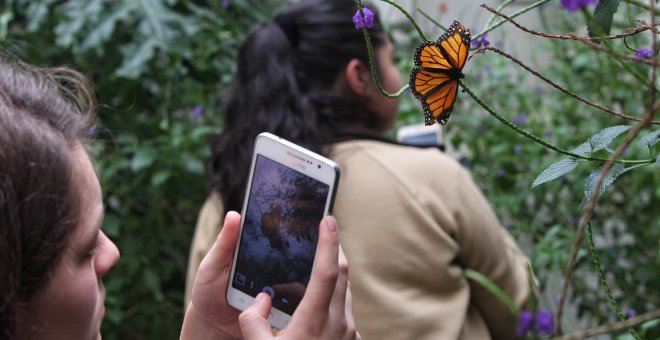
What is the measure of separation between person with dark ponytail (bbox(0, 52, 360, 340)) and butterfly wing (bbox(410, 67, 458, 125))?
207mm

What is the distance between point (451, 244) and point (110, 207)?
1.20 meters

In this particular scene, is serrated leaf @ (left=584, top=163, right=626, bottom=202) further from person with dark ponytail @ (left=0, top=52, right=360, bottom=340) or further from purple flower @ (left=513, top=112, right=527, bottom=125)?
purple flower @ (left=513, top=112, right=527, bottom=125)

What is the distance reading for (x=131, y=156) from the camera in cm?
261

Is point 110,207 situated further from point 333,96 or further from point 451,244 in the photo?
point 451,244

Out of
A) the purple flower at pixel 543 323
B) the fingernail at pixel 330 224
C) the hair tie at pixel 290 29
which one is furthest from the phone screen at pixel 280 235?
the hair tie at pixel 290 29

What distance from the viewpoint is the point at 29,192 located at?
2.45ft

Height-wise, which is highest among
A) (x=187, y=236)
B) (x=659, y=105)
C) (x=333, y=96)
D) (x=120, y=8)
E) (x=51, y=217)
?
(x=659, y=105)

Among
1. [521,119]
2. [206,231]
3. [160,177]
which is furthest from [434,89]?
[160,177]

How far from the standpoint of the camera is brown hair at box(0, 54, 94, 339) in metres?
0.71

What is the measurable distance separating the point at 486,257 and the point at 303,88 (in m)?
0.47

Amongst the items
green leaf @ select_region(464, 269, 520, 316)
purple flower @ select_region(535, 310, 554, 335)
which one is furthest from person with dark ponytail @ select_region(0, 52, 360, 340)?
purple flower @ select_region(535, 310, 554, 335)

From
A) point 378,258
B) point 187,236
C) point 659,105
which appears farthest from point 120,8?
point 659,105

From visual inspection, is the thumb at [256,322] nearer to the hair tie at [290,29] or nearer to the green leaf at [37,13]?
the hair tie at [290,29]

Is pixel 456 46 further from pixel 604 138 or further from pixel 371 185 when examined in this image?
pixel 371 185
